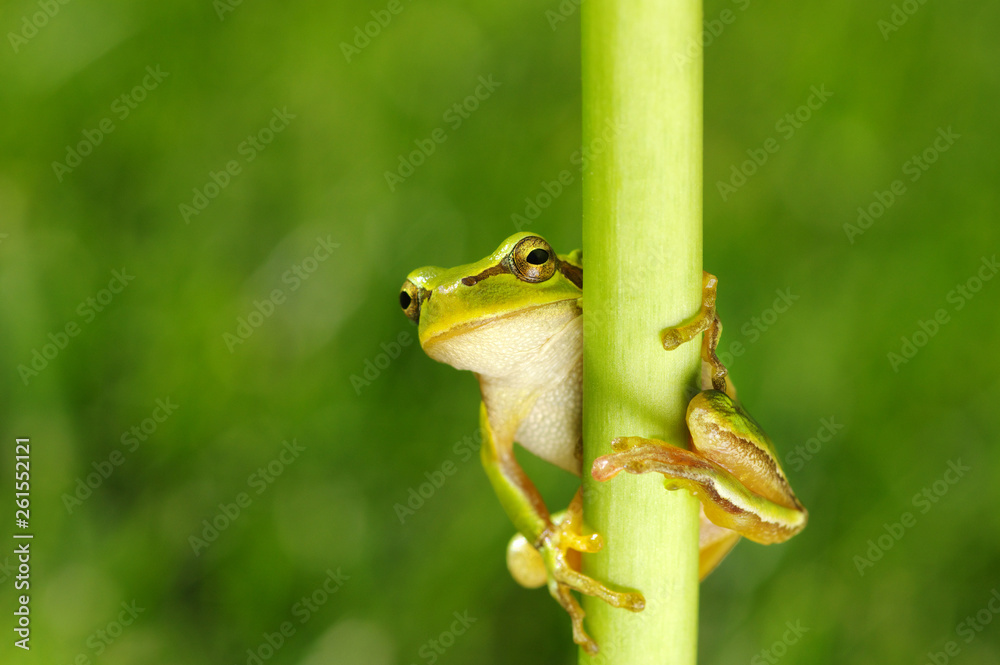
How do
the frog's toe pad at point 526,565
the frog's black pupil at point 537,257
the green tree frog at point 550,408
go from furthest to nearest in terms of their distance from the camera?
the frog's toe pad at point 526,565, the frog's black pupil at point 537,257, the green tree frog at point 550,408

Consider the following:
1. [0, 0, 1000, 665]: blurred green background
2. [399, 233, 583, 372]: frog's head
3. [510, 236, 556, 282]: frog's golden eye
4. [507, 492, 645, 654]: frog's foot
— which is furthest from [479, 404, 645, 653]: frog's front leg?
[0, 0, 1000, 665]: blurred green background

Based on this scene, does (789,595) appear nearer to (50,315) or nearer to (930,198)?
(930,198)

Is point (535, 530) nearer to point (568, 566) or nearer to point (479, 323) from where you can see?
point (568, 566)

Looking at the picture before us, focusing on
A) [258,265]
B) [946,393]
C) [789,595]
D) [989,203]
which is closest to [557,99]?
[258,265]

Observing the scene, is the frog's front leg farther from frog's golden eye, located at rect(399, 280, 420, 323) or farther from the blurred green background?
the blurred green background

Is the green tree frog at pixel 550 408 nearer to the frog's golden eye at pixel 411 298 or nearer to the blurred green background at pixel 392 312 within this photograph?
the frog's golden eye at pixel 411 298

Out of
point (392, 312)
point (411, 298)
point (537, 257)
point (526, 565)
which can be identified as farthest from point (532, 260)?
point (392, 312)

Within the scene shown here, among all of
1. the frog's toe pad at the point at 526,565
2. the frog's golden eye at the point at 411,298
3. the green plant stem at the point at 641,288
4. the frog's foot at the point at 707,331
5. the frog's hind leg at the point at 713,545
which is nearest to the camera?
the green plant stem at the point at 641,288

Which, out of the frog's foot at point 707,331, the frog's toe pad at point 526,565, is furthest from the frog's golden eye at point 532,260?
Answer: the frog's toe pad at point 526,565
